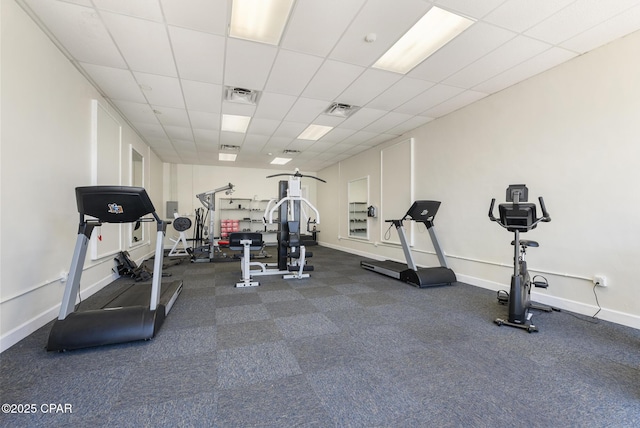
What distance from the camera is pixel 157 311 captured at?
2467mm

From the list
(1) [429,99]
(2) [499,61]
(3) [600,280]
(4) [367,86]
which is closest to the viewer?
(3) [600,280]

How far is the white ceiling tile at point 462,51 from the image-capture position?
108 inches

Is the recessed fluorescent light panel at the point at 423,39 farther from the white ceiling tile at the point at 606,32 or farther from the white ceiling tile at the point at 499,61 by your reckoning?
the white ceiling tile at the point at 606,32

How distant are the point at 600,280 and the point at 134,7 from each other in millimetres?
5428

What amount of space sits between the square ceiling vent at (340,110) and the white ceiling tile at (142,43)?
2397 millimetres

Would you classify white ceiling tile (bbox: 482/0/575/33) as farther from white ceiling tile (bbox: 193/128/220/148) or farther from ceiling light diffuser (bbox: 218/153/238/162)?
ceiling light diffuser (bbox: 218/153/238/162)

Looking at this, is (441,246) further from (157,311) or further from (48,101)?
(48,101)

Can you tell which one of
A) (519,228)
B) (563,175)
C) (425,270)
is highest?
(563,175)

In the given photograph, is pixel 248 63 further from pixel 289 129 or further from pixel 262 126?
pixel 289 129

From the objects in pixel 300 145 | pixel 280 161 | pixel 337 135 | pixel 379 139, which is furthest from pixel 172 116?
pixel 379 139

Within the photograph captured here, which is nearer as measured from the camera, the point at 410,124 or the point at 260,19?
the point at 260,19

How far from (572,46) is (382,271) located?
12.9 feet

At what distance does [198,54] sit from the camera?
3088 mm

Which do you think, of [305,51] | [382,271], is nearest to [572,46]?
[305,51]
